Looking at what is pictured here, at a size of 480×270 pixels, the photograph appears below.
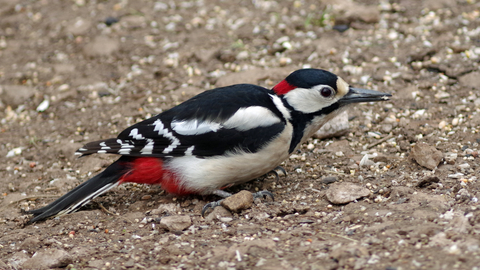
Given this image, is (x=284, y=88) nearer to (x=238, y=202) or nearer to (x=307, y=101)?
(x=307, y=101)

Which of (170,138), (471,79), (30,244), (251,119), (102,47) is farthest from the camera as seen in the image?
(102,47)

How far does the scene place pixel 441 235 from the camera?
282 centimetres

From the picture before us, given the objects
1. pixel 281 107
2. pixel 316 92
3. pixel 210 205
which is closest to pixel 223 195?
pixel 210 205

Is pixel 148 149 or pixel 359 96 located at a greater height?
pixel 359 96

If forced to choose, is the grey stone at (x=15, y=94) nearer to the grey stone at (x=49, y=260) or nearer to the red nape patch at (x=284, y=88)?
the grey stone at (x=49, y=260)

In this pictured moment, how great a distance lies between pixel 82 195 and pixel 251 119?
1.42 metres

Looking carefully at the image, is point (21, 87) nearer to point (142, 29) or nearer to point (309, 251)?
point (142, 29)

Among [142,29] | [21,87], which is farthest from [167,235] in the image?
[142,29]

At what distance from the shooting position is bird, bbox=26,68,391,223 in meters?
3.84

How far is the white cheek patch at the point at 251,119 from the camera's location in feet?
12.5

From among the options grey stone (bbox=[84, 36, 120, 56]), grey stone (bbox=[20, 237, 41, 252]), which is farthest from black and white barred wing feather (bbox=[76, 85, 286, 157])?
grey stone (bbox=[84, 36, 120, 56])

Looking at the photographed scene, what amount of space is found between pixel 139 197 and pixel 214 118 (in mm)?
1021

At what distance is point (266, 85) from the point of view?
5609mm

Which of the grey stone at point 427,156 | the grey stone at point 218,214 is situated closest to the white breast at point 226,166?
the grey stone at point 218,214
